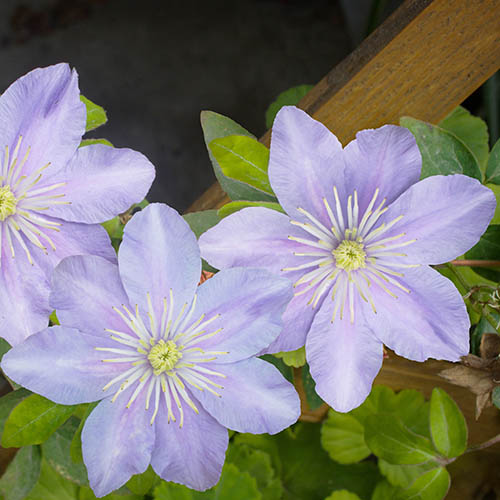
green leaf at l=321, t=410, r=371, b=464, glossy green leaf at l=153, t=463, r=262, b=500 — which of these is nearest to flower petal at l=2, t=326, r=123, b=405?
glossy green leaf at l=153, t=463, r=262, b=500


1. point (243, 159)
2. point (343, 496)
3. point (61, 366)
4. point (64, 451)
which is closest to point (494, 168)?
point (243, 159)

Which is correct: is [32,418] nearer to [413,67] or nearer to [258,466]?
[413,67]

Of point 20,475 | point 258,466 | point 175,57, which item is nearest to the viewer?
point 20,475

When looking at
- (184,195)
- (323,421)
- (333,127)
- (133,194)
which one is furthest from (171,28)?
(133,194)

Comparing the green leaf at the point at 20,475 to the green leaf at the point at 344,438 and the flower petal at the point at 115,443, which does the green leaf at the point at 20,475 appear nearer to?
the flower petal at the point at 115,443

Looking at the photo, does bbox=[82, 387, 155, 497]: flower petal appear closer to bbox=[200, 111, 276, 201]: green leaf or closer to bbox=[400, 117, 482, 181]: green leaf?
bbox=[200, 111, 276, 201]: green leaf

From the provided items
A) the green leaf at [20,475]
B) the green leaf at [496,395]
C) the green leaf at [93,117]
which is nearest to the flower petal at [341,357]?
the green leaf at [496,395]
